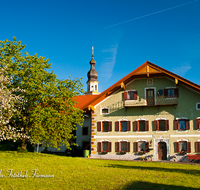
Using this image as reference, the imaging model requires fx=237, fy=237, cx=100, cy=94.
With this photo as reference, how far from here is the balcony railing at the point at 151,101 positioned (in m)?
24.1

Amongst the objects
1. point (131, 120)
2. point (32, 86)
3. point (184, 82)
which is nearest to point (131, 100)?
point (131, 120)

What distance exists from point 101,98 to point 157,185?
17.1 meters

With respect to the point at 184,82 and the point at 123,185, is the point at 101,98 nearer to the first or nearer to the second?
the point at 184,82

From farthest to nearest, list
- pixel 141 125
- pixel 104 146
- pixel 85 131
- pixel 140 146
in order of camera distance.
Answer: pixel 85 131, pixel 104 146, pixel 141 125, pixel 140 146

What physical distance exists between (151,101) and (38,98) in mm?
11422

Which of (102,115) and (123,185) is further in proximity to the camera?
(102,115)

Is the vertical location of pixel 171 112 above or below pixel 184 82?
below

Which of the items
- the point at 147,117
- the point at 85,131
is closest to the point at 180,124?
the point at 147,117

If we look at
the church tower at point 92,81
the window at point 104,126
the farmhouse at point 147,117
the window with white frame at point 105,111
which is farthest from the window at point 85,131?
the church tower at point 92,81

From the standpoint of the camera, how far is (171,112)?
24.5m

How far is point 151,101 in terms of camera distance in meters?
24.7

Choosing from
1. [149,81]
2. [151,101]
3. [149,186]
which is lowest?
[149,186]

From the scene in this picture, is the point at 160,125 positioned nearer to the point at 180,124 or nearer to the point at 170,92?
the point at 180,124

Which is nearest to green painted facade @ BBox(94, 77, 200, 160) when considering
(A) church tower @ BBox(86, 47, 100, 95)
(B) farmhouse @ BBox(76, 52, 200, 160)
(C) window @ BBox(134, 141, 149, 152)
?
(B) farmhouse @ BBox(76, 52, 200, 160)
